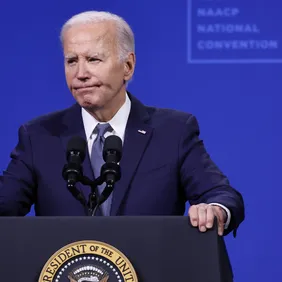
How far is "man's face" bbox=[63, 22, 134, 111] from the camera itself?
2408 millimetres

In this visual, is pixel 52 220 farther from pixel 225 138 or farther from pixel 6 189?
pixel 225 138

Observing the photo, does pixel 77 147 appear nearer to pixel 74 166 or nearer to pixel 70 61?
pixel 74 166

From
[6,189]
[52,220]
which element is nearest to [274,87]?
[6,189]

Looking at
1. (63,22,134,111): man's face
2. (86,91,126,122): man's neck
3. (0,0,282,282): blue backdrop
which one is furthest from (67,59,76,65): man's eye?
(0,0,282,282): blue backdrop

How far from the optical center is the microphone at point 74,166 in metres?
1.94

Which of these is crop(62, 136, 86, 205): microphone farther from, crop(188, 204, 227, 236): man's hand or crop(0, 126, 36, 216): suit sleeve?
crop(0, 126, 36, 216): suit sleeve

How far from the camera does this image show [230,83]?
3762 millimetres

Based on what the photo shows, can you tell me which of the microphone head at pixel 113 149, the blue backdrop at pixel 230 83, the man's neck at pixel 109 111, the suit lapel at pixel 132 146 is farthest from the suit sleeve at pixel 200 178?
the blue backdrop at pixel 230 83

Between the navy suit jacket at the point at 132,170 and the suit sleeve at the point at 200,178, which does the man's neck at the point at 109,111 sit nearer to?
the navy suit jacket at the point at 132,170

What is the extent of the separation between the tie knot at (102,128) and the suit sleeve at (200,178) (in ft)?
0.80

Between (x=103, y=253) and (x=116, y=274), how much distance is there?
57 mm

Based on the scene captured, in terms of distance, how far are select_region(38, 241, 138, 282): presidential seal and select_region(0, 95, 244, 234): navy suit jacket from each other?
0.56 meters

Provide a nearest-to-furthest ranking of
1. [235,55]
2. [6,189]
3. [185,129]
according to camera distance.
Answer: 1. [6,189]
2. [185,129]
3. [235,55]

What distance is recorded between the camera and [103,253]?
1.82 m
